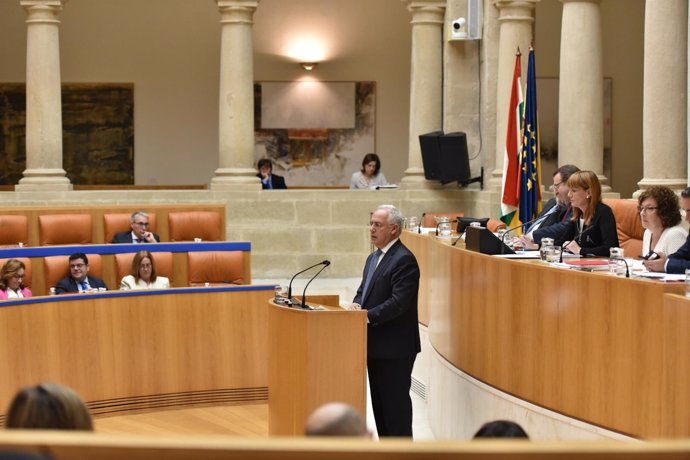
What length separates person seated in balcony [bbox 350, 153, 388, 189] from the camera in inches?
557

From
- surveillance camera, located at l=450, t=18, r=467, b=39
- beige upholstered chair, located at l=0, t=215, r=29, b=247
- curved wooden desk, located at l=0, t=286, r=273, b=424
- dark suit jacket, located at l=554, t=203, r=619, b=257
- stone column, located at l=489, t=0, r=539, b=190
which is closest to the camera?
dark suit jacket, located at l=554, t=203, r=619, b=257

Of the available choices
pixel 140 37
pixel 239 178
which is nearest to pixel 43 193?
pixel 239 178

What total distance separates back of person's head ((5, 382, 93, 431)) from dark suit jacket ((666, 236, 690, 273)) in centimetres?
340

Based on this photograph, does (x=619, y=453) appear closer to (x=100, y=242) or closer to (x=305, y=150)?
(x=100, y=242)


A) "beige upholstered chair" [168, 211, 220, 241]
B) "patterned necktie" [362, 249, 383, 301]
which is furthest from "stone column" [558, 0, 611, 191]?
"patterned necktie" [362, 249, 383, 301]

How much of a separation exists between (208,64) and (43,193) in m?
4.31

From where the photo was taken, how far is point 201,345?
7938 mm

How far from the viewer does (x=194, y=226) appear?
11.4m

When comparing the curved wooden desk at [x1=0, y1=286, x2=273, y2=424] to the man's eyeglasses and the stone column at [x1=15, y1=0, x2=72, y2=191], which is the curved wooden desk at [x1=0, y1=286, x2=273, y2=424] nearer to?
the man's eyeglasses

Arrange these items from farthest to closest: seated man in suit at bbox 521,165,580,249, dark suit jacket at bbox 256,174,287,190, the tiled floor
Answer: dark suit jacket at bbox 256,174,287,190, the tiled floor, seated man in suit at bbox 521,165,580,249

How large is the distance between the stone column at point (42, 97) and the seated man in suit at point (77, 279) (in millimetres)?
5354

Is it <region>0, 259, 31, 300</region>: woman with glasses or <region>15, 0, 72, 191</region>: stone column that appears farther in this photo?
<region>15, 0, 72, 191</region>: stone column

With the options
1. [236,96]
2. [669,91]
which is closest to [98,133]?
[236,96]

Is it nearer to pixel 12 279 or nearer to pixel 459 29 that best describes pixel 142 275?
pixel 12 279
